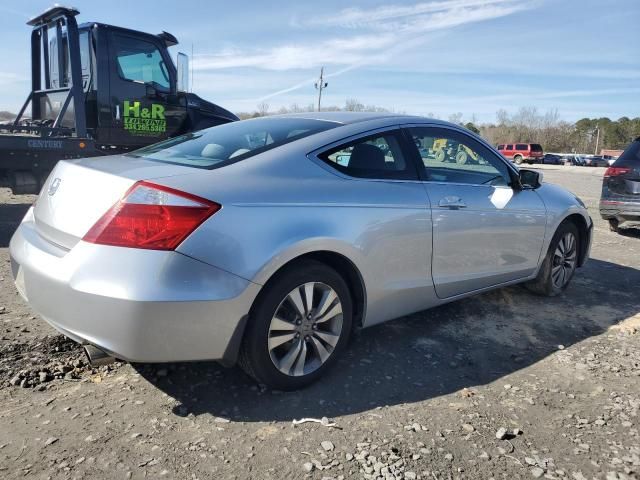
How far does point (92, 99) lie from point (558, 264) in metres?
6.40

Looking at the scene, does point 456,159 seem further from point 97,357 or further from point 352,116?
point 97,357

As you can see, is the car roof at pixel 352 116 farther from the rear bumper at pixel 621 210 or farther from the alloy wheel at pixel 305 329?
the rear bumper at pixel 621 210

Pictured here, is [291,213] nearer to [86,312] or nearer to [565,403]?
[86,312]

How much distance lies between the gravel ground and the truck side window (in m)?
4.66

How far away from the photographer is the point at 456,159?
3.94 meters

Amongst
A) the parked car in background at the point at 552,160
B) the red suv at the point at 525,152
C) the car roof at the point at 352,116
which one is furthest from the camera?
the parked car in background at the point at 552,160

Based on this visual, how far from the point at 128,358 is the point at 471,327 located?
2611 mm

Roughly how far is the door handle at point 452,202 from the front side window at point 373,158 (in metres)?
0.27

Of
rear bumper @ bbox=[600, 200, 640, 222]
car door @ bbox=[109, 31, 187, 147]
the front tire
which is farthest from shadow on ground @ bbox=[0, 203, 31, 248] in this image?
rear bumper @ bbox=[600, 200, 640, 222]

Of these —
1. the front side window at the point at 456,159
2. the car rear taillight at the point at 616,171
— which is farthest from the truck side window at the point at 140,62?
the car rear taillight at the point at 616,171

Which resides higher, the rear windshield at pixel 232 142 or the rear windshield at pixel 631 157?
the rear windshield at pixel 631 157

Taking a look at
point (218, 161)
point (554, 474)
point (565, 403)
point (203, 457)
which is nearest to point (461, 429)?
point (554, 474)

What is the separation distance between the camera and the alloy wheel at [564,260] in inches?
189

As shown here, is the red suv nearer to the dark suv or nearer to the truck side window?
the dark suv
